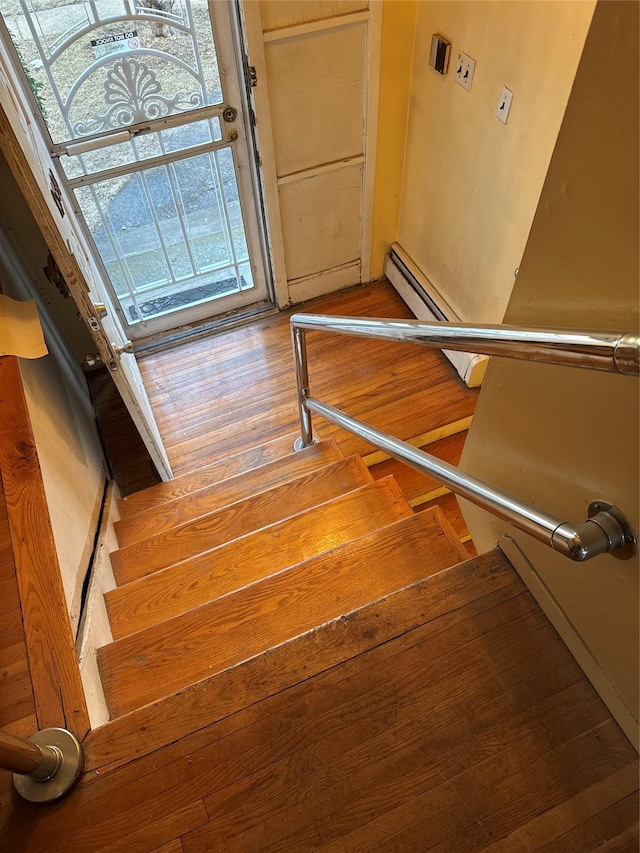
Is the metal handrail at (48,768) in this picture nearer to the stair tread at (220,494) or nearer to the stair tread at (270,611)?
the stair tread at (270,611)

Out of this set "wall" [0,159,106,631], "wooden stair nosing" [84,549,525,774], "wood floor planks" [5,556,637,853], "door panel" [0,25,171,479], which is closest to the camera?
"wood floor planks" [5,556,637,853]

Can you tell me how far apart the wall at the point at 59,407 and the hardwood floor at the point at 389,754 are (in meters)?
0.58

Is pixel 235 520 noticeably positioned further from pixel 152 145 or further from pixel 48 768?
pixel 152 145

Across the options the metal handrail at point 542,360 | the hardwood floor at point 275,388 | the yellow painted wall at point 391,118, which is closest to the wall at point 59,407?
the hardwood floor at point 275,388

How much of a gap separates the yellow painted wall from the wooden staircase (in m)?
1.44

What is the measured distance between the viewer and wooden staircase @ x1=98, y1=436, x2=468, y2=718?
5.14 ft

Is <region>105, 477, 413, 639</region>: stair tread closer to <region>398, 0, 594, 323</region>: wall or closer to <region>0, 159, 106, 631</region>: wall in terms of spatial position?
<region>0, 159, 106, 631</region>: wall

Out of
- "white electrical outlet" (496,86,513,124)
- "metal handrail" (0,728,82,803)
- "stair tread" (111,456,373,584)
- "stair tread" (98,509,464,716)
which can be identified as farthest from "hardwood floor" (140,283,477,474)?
"metal handrail" (0,728,82,803)

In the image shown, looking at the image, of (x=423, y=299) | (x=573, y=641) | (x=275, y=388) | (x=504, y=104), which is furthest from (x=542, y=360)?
(x=423, y=299)

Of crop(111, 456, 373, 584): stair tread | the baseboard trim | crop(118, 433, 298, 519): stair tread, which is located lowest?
crop(118, 433, 298, 519): stair tread

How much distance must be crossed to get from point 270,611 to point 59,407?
1.15 metres

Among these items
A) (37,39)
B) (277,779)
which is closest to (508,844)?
(277,779)

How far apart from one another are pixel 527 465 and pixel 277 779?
69 cm

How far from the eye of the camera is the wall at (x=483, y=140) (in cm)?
196
